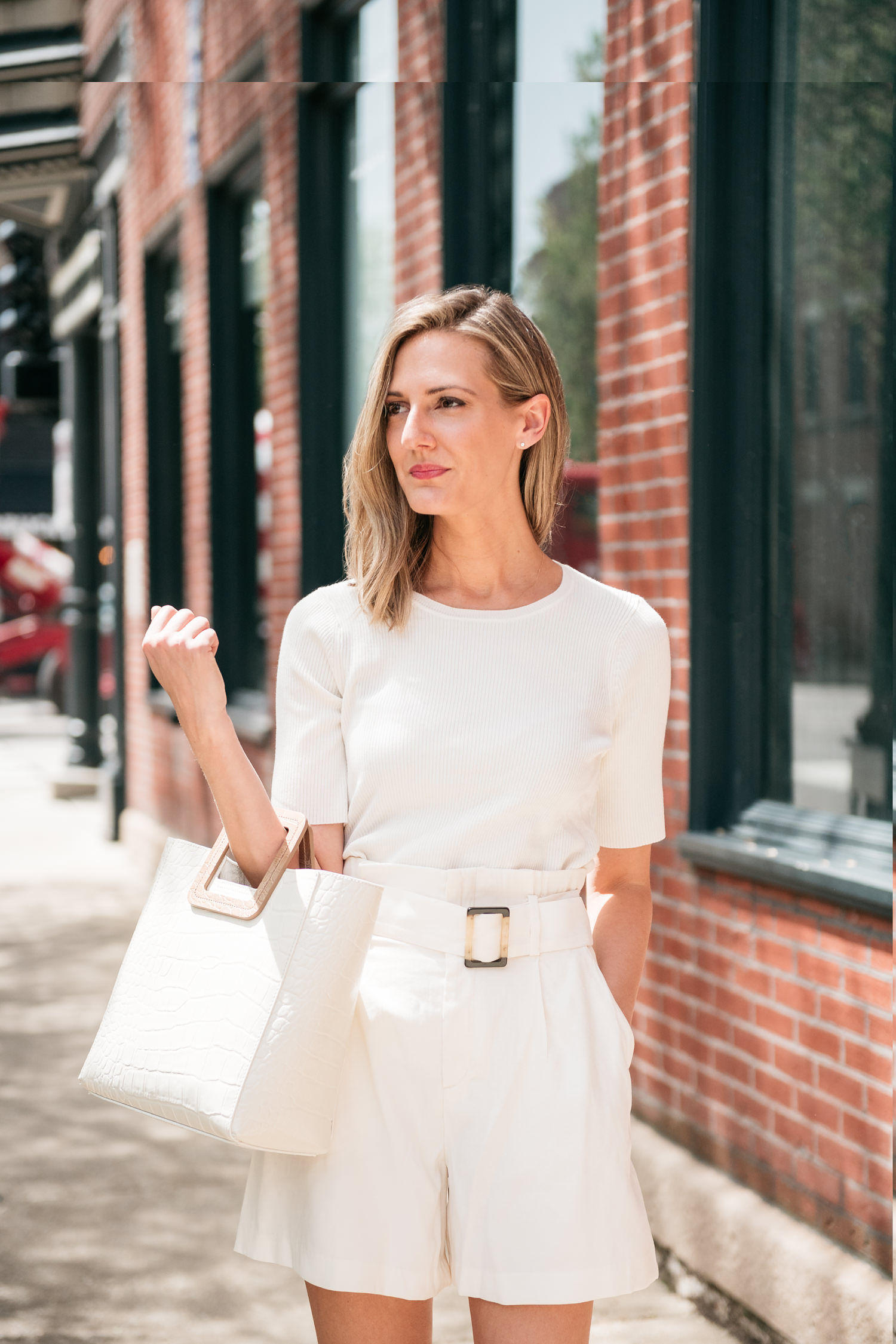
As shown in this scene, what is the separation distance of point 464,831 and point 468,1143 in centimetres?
39

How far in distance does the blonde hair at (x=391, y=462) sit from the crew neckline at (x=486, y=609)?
0.09 ft

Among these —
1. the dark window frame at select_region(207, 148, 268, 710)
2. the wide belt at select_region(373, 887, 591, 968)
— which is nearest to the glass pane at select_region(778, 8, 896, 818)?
the wide belt at select_region(373, 887, 591, 968)

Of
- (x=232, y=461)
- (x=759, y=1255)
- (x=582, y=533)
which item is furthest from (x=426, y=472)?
(x=232, y=461)

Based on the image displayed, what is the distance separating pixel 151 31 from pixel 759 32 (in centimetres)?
467

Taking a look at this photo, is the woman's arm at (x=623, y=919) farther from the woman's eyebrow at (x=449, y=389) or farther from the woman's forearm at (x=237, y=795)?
the woman's eyebrow at (x=449, y=389)

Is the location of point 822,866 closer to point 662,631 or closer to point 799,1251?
point 799,1251

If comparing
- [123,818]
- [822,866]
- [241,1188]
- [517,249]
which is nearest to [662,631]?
[822,866]

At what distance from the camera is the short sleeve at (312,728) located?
205 centimetres

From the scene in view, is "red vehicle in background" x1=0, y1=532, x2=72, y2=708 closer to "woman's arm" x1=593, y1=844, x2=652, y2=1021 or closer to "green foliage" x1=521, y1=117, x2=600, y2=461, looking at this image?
"green foliage" x1=521, y1=117, x2=600, y2=461

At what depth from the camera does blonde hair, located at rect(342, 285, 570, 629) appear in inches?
81.0

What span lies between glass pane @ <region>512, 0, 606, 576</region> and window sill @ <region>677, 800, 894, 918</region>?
134 centimetres

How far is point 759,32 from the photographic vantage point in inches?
145

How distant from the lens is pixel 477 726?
201 centimetres

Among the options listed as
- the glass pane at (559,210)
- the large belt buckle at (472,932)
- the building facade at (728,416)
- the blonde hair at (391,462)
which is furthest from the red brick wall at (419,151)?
the large belt buckle at (472,932)
